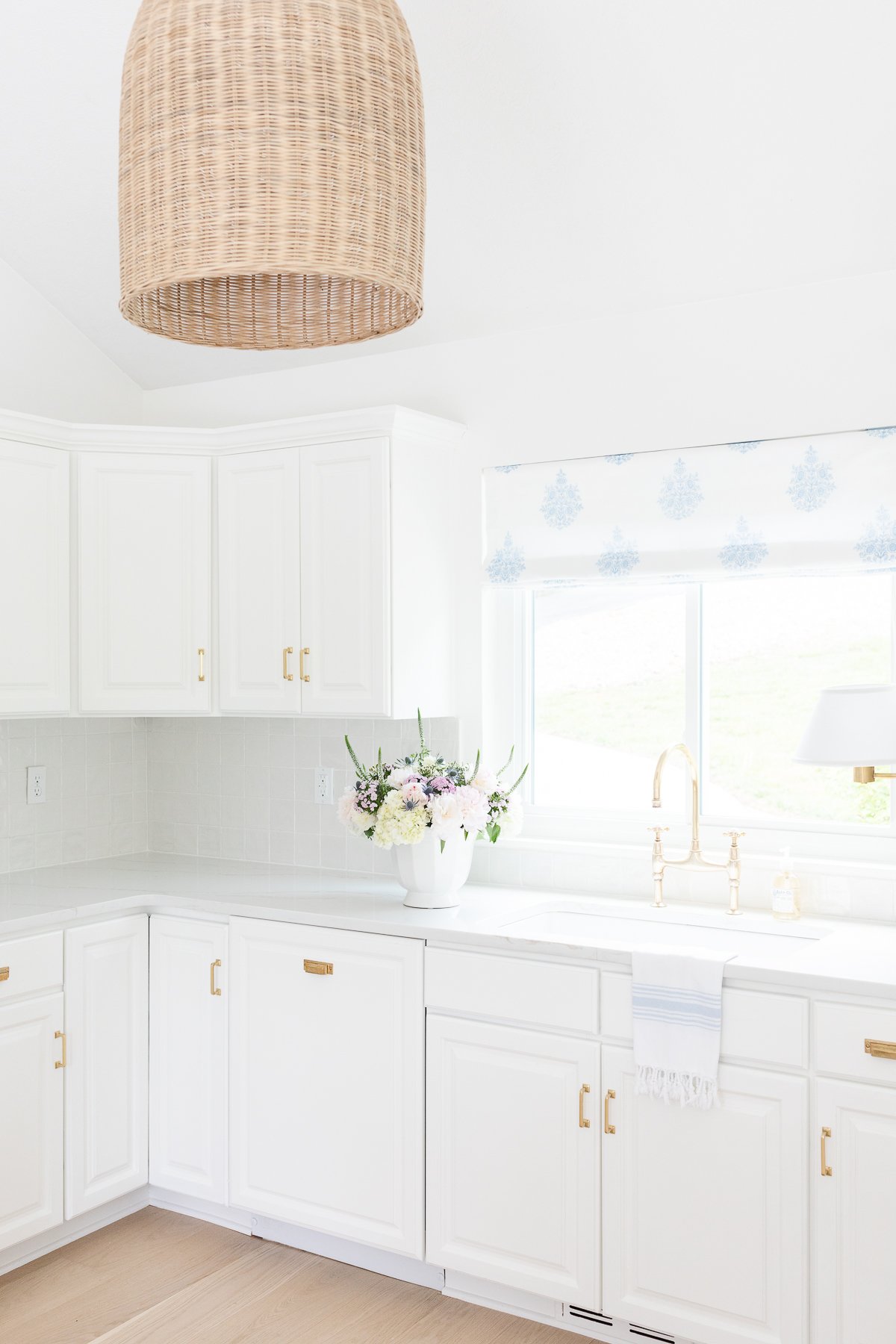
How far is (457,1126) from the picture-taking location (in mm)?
2738

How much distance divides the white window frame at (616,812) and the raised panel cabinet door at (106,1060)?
116cm

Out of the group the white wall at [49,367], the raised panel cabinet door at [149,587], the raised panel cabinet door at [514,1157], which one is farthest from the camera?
the white wall at [49,367]

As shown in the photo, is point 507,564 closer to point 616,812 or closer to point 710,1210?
point 616,812

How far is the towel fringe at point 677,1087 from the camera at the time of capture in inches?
94.6

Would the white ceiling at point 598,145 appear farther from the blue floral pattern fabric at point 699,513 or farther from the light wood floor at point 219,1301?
the light wood floor at point 219,1301

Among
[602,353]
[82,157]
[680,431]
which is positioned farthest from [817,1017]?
[82,157]

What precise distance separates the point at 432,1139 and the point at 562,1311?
0.47 metres

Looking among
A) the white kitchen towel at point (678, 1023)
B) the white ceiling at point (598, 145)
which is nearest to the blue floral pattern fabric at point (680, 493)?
the white ceiling at point (598, 145)

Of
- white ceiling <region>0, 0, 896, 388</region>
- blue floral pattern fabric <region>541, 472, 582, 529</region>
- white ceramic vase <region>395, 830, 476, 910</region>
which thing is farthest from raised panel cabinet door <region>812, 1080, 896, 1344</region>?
white ceiling <region>0, 0, 896, 388</region>

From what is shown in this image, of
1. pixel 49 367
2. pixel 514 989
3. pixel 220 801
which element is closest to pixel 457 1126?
pixel 514 989

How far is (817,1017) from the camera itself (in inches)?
91.4

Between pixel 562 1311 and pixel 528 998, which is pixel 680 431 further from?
pixel 562 1311

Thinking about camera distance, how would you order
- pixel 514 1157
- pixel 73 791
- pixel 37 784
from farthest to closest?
1. pixel 73 791
2. pixel 37 784
3. pixel 514 1157

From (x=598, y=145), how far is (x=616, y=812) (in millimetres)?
1725
